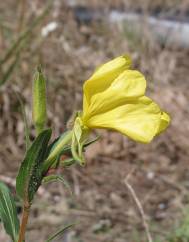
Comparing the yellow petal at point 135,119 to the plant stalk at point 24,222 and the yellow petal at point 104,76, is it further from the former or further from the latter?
the plant stalk at point 24,222

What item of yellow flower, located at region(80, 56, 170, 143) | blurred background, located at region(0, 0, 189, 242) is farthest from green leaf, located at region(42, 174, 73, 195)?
blurred background, located at region(0, 0, 189, 242)

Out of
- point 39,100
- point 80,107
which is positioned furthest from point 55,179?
point 80,107

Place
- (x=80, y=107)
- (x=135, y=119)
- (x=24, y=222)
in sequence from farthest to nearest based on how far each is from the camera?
1. (x=80, y=107)
2. (x=24, y=222)
3. (x=135, y=119)

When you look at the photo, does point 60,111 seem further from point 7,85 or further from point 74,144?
point 74,144

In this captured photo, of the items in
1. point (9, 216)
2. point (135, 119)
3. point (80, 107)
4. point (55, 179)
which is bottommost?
point (80, 107)

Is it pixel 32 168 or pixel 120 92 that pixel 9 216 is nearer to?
pixel 32 168

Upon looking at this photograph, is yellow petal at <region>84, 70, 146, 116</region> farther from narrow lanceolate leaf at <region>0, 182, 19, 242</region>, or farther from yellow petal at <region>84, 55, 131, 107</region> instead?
narrow lanceolate leaf at <region>0, 182, 19, 242</region>

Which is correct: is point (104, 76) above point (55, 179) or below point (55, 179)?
above
